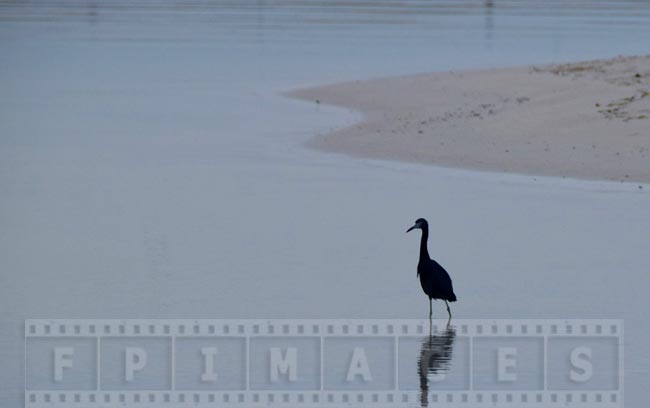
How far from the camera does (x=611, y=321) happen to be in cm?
1017

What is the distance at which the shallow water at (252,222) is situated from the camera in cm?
1074

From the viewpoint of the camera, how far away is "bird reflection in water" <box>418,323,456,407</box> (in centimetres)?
886

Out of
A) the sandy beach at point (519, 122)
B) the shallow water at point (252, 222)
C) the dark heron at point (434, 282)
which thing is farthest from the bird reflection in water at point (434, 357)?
the sandy beach at point (519, 122)

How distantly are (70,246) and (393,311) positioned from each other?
11.3 ft

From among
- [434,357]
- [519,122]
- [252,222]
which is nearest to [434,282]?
[434,357]

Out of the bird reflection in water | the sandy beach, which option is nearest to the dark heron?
the bird reflection in water

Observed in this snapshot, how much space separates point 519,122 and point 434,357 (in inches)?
440

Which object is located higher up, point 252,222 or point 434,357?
point 252,222

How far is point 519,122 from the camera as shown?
66.3 feet

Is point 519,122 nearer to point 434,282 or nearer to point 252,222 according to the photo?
point 252,222

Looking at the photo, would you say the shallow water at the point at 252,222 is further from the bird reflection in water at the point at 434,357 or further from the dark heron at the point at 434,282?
the dark heron at the point at 434,282

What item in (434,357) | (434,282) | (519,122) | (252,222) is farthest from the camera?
(519,122)

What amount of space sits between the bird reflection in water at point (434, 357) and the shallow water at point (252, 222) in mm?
72

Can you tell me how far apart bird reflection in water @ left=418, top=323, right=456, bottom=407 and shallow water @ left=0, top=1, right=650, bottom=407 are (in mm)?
72
